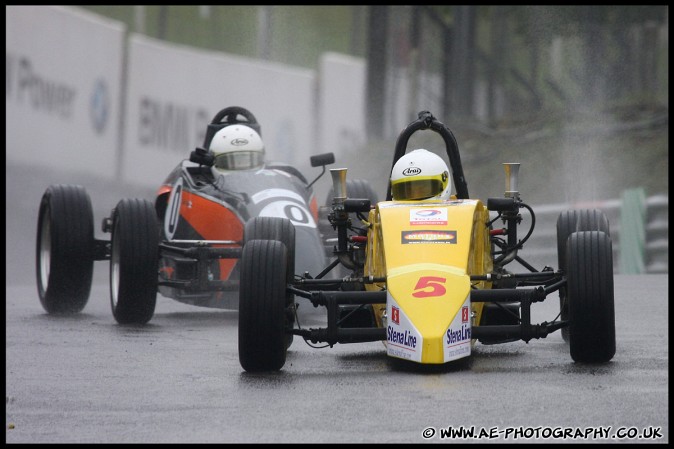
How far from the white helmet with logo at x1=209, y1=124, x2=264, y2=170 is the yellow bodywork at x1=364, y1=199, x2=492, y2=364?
408 cm

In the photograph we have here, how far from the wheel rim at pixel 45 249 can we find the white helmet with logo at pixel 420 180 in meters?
4.74

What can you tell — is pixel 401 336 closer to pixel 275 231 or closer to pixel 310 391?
pixel 310 391

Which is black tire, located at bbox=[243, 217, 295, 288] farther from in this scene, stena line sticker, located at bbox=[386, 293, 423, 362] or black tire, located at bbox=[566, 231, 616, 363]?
black tire, located at bbox=[566, 231, 616, 363]

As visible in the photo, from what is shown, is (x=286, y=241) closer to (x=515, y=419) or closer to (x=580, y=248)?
(x=580, y=248)

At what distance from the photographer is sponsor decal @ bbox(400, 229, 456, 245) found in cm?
852

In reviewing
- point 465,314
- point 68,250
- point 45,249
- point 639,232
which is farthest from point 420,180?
point 639,232

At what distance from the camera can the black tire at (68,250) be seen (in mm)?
12414

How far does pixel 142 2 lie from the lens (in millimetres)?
35938

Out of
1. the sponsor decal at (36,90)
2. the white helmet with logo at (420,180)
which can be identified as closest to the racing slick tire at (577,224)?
the white helmet with logo at (420,180)

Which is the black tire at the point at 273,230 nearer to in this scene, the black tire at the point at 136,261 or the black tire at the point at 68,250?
the black tire at the point at 136,261

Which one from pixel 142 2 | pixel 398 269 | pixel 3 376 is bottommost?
pixel 3 376

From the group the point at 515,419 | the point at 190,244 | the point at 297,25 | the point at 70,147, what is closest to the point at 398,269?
the point at 515,419

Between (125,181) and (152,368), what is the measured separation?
18.8m

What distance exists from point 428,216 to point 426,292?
881mm
